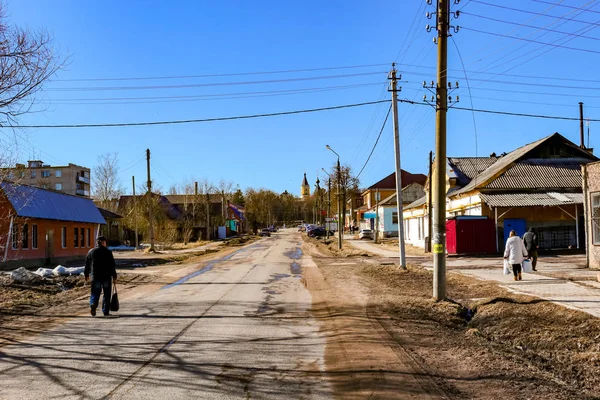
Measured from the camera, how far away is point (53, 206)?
32.7 m

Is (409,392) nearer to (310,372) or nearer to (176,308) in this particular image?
(310,372)

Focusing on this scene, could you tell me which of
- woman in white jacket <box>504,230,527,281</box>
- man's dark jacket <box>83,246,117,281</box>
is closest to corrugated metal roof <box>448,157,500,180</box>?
woman in white jacket <box>504,230,527,281</box>

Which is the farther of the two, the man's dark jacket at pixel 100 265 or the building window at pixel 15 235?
the building window at pixel 15 235

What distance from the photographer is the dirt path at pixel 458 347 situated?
19.7 ft

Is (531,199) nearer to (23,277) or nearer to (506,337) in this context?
(506,337)

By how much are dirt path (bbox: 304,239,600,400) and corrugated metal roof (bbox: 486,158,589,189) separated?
19.6 m

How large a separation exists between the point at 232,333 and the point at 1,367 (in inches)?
136

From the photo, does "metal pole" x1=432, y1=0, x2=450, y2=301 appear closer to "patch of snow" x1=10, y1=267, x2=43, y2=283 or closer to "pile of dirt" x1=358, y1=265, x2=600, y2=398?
"pile of dirt" x1=358, y1=265, x2=600, y2=398

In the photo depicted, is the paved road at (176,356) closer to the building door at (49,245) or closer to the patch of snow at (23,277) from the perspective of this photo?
the patch of snow at (23,277)

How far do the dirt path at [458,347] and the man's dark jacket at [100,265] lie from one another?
15.1ft

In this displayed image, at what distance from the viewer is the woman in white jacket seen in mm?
15977

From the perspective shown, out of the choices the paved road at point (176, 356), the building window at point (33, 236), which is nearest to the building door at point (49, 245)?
the building window at point (33, 236)

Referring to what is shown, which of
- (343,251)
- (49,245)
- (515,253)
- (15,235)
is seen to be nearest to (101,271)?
(515,253)

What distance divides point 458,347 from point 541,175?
28574mm
